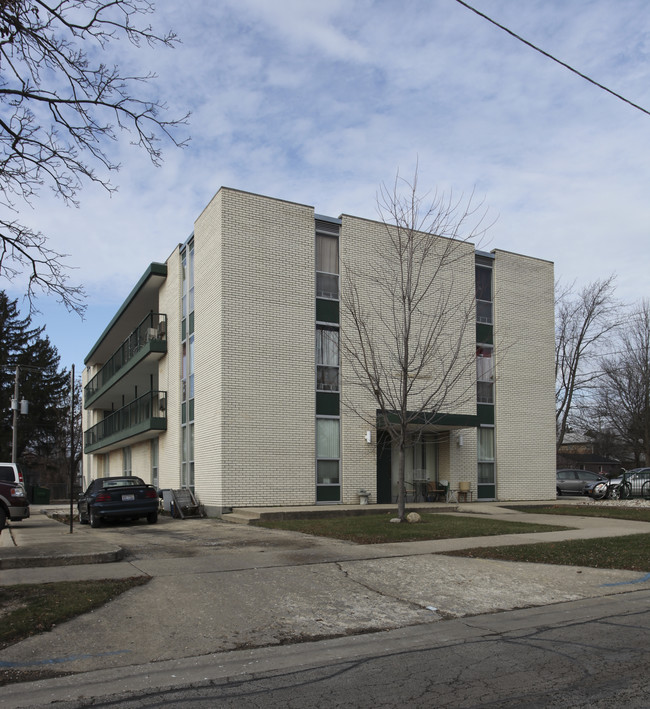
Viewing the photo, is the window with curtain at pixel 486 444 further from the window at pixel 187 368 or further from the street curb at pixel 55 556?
the street curb at pixel 55 556

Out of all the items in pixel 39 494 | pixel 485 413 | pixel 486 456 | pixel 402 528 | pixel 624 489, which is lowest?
pixel 39 494

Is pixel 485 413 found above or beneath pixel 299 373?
beneath

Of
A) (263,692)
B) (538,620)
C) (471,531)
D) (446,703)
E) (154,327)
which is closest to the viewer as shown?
(446,703)

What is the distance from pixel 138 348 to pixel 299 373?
11.4 m

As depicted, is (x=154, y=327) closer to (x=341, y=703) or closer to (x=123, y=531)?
(x=123, y=531)

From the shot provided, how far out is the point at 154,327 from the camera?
88.5 feet

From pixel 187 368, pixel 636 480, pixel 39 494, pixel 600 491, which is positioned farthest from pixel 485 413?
pixel 39 494

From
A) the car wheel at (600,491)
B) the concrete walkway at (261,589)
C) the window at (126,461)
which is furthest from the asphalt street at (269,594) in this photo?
the window at (126,461)

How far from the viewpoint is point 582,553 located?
36.5 feet

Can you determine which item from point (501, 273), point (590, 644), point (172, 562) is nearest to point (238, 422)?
point (172, 562)

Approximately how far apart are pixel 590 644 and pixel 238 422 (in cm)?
1416

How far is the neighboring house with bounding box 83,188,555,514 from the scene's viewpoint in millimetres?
19672

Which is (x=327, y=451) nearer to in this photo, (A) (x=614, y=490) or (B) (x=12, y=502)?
(B) (x=12, y=502)

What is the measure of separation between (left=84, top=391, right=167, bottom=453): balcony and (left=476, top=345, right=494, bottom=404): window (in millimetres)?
11849
